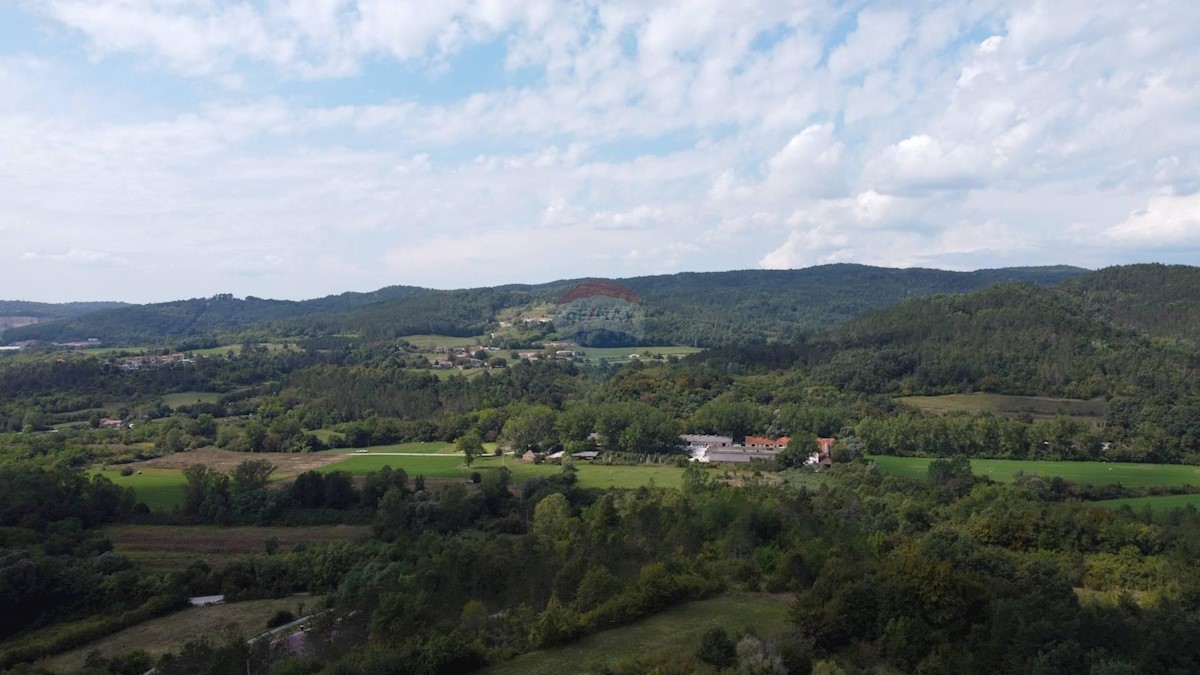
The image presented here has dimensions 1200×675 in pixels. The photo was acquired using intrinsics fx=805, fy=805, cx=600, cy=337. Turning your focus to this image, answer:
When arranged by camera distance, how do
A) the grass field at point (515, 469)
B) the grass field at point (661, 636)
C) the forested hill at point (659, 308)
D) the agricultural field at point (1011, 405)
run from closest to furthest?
the grass field at point (661, 636), the grass field at point (515, 469), the agricultural field at point (1011, 405), the forested hill at point (659, 308)

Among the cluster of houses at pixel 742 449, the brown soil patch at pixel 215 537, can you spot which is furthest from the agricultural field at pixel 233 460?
the cluster of houses at pixel 742 449

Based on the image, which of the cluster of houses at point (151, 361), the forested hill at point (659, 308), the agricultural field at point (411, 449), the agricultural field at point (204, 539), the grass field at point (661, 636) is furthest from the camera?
the forested hill at point (659, 308)

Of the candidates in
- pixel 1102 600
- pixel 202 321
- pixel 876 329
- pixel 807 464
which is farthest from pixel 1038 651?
pixel 202 321

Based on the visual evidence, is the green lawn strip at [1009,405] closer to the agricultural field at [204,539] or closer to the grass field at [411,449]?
the grass field at [411,449]

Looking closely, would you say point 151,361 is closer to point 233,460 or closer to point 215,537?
point 233,460

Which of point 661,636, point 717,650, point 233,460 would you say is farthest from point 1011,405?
point 233,460
